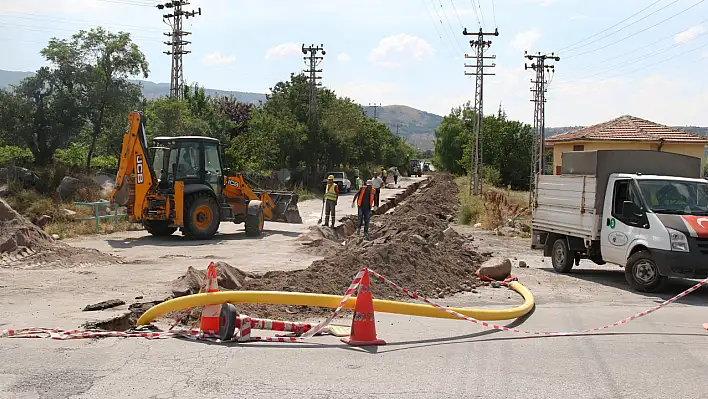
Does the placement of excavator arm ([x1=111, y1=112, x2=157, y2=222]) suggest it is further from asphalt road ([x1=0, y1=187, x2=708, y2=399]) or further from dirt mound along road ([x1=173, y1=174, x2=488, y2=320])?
asphalt road ([x1=0, y1=187, x2=708, y2=399])

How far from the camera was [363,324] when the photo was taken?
7.88m

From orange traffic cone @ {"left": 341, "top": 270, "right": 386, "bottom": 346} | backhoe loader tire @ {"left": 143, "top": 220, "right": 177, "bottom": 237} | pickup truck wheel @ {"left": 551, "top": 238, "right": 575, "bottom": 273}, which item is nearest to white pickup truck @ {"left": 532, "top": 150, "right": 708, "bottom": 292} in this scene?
pickup truck wheel @ {"left": 551, "top": 238, "right": 575, "bottom": 273}

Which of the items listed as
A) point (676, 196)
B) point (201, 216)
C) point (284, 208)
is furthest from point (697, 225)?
point (284, 208)

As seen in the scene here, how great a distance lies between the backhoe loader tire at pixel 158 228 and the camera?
20.4 meters

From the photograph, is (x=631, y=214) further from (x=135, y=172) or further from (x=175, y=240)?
(x=135, y=172)

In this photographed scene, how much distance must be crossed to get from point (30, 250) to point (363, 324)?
30.4 feet

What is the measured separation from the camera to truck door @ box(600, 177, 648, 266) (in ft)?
42.0

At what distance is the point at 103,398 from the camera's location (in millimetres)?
5789

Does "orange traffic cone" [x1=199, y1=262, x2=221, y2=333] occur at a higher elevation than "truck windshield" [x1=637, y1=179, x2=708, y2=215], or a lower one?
lower

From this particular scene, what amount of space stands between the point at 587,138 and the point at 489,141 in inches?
1322

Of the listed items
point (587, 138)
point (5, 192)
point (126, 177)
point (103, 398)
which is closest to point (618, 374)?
point (103, 398)

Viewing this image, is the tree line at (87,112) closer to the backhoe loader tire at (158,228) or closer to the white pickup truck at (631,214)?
the backhoe loader tire at (158,228)

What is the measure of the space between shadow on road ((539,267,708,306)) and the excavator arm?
34.1 ft

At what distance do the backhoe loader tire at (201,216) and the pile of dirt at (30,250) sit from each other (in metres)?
4.63
